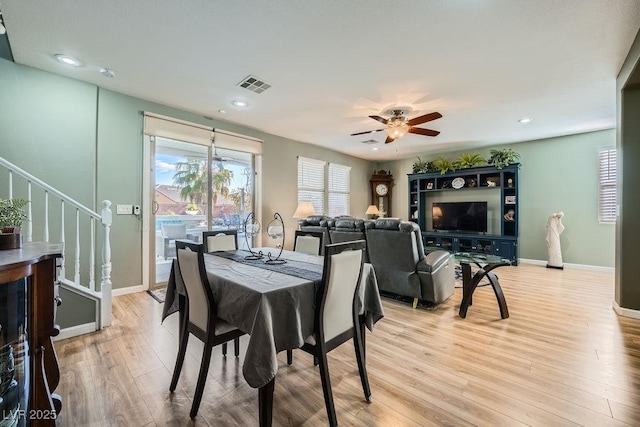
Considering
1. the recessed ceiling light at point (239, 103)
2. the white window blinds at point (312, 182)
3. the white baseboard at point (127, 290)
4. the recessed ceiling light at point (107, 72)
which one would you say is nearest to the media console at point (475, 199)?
the white window blinds at point (312, 182)

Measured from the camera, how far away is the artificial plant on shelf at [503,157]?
565cm

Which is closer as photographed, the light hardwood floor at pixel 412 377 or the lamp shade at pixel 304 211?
the light hardwood floor at pixel 412 377

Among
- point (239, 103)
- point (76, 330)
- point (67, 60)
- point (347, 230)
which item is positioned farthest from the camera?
point (239, 103)

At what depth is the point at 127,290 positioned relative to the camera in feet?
12.0

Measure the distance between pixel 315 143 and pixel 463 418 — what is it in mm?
5389

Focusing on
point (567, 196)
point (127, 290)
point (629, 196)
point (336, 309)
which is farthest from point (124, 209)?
point (567, 196)

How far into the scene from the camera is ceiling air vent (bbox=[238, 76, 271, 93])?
3.15 meters

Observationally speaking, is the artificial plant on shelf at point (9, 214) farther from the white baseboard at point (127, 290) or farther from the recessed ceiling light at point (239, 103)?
the recessed ceiling light at point (239, 103)

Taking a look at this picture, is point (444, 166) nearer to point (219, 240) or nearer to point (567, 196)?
point (567, 196)

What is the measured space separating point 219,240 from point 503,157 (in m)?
5.79

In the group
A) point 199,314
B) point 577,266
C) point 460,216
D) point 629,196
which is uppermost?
point 629,196

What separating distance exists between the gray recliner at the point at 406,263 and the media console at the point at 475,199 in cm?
307

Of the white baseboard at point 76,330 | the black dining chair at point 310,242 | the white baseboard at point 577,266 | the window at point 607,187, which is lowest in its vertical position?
the white baseboard at point 76,330

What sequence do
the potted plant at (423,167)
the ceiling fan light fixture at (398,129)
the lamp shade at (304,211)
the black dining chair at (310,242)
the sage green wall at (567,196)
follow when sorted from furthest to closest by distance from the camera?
the potted plant at (423,167), the lamp shade at (304,211), the sage green wall at (567,196), the ceiling fan light fixture at (398,129), the black dining chair at (310,242)
